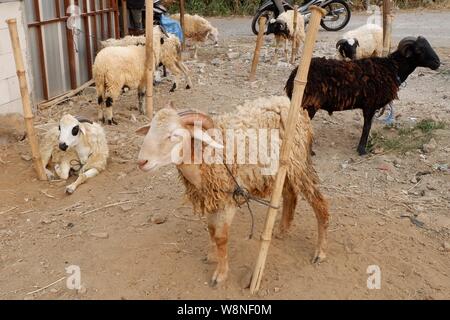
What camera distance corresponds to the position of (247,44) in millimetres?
13477

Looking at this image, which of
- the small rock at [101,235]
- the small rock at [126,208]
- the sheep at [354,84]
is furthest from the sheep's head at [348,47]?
the small rock at [101,235]

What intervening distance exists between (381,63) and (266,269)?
349cm

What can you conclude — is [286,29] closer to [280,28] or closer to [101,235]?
[280,28]

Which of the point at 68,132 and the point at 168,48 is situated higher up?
the point at 168,48

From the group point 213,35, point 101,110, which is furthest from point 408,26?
point 101,110

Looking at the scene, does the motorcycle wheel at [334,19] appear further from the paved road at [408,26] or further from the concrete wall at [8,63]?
the concrete wall at [8,63]

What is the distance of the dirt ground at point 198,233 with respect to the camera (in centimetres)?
350

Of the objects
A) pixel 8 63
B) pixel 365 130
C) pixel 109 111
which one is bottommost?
pixel 109 111

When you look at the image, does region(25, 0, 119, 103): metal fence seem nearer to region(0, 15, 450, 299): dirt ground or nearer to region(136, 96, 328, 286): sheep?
region(0, 15, 450, 299): dirt ground

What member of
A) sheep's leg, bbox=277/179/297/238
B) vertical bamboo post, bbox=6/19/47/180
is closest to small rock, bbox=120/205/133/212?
vertical bamboo post, bbox=6/19/47/180

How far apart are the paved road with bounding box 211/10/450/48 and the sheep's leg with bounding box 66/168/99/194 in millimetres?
10092

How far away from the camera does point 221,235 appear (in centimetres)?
338

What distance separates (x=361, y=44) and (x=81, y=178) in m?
6.13
